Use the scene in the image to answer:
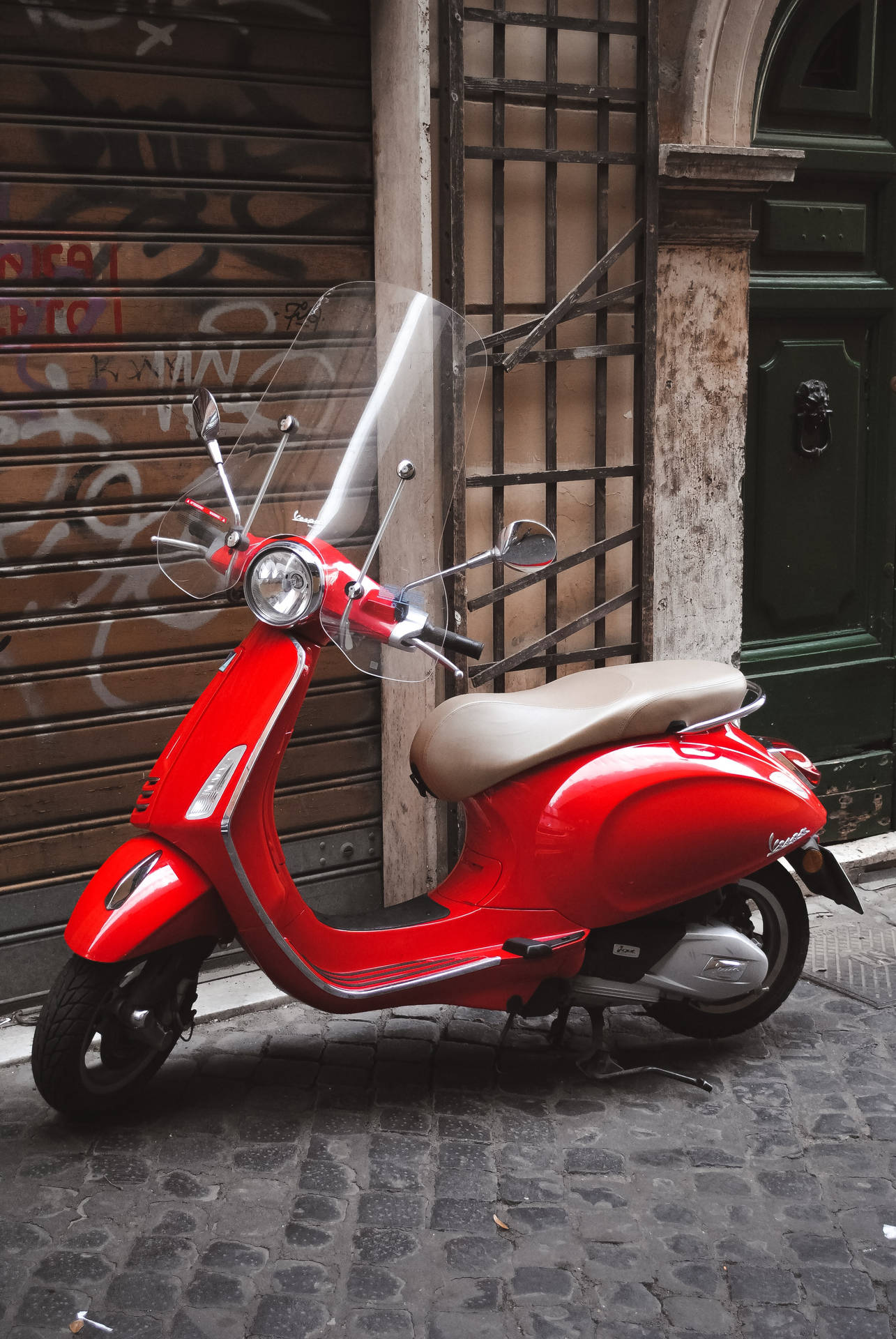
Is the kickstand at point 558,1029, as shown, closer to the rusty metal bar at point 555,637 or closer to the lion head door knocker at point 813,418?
the rusty metal bar at point 555,637

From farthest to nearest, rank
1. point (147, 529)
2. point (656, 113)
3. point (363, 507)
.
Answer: point (656, 113), point (147, 529), point (363, 507)

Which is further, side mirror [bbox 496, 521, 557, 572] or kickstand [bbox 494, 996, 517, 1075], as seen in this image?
kickstand [bbox 494, 996, 517, 1075]

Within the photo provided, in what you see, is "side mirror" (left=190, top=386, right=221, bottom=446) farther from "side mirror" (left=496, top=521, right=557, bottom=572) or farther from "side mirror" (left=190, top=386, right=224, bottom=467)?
"side mirror" (left=496, top=521, right=557, bottom=572)

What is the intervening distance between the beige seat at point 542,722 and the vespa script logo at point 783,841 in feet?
1.24

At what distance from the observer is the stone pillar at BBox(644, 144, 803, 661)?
5.00m

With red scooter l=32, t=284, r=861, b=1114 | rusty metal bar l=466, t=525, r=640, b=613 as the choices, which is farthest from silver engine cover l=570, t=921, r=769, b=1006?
rusty metal bar l=466, t=525, r=640, b=613

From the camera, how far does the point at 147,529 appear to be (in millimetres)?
4371

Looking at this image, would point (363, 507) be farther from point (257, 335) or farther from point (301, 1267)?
point (301, 1267)

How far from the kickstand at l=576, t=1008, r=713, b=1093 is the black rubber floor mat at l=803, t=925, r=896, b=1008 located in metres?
0.89

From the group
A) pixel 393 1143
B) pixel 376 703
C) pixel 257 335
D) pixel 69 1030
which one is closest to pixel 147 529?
pixel 257 335

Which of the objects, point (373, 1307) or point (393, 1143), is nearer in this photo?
point (373, 1307)

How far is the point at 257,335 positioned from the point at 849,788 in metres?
3.12

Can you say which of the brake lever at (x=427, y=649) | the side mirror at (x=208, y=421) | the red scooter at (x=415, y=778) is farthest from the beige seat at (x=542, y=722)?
the side mirror at (x=208, y=421)

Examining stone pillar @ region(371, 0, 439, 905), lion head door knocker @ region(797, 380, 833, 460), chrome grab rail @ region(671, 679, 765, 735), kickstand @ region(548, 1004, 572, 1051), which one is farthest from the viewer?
lion head door knocker @ region(797, 380, 833, 460)
